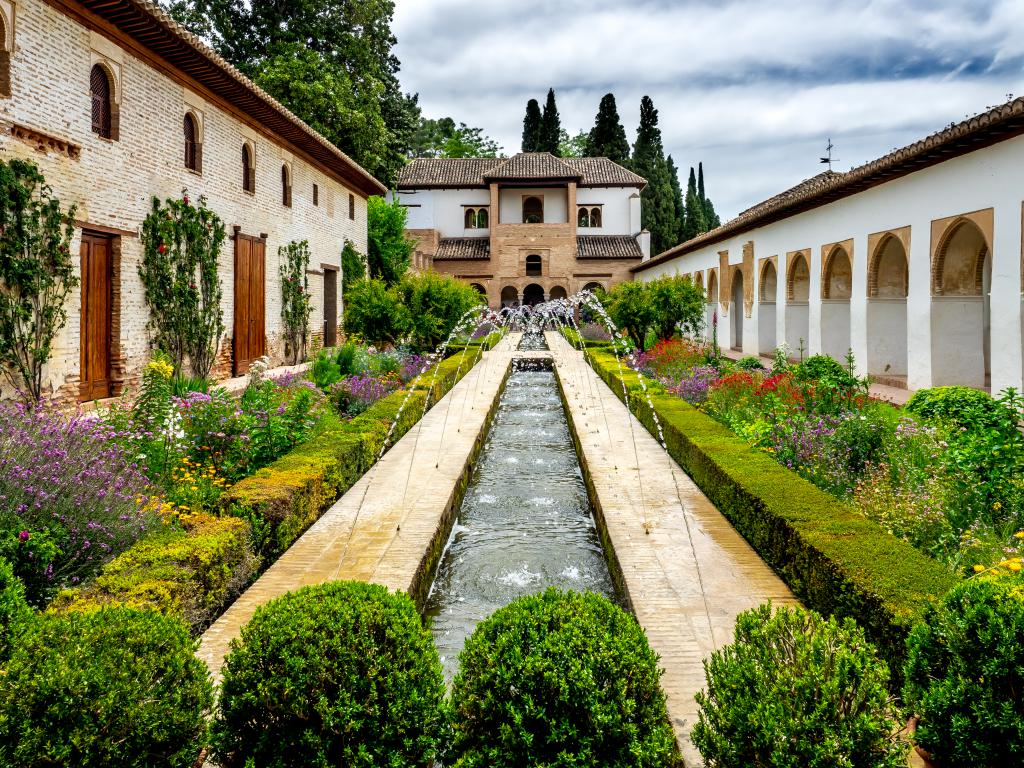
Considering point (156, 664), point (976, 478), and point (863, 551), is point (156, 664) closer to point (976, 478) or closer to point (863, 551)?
point (863, 551)

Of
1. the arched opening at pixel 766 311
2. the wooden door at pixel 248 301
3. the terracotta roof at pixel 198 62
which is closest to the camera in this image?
the terracotta roof at pixel 198 62

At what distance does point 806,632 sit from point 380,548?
3316mm

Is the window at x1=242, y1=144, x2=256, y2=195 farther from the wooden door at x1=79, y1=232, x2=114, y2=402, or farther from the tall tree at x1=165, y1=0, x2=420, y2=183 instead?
the tall tree at x1=165, y1=0, x2=420, y2=183

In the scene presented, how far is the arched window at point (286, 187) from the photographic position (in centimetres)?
1672

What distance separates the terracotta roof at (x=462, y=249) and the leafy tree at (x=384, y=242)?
45.4 ft

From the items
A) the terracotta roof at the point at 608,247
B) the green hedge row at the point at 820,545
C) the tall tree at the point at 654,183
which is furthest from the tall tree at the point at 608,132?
the green hedge row at the point at 820,545

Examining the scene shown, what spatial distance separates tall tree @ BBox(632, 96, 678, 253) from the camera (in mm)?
45562

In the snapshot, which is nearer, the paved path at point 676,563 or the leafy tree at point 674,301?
the paved path at point 676,563

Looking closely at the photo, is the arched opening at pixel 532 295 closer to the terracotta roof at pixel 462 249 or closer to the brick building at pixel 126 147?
the terracotta roof at pixel 462 249

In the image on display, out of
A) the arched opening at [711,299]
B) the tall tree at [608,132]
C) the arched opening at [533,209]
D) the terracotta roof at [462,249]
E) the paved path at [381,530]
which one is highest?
the tall tree at [608,132]

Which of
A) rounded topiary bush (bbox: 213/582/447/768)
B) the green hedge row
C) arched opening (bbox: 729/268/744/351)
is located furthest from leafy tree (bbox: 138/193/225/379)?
arched opening (bbox: 729/268/744/351)

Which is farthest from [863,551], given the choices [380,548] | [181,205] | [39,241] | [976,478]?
[181,205]

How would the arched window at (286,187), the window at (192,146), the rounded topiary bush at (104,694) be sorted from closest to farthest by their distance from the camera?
1. the rounded topiary bush at (104,694)
2. the window at (192,146)
3. the arched window at (286,187)

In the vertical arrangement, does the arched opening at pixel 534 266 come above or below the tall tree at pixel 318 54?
below
